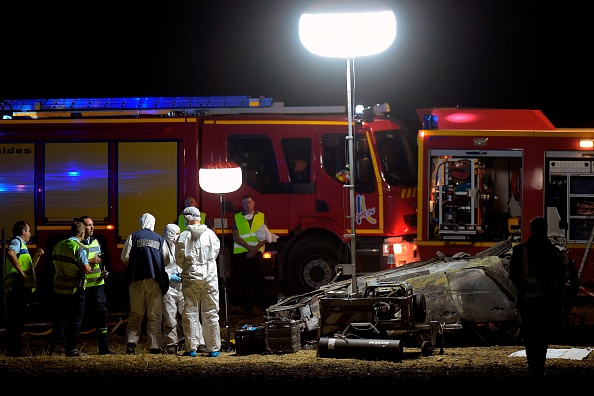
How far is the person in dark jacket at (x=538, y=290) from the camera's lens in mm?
7609

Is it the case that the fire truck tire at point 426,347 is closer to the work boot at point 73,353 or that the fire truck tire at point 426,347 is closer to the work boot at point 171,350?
the work boot at point 171,350

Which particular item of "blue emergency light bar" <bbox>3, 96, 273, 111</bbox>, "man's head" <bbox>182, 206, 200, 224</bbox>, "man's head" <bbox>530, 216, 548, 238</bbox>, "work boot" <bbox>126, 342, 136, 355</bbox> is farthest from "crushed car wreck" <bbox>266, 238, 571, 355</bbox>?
"blue emergency light bar" <bbox>3, 96, 273, 111</bbox>

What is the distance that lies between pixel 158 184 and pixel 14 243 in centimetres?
406

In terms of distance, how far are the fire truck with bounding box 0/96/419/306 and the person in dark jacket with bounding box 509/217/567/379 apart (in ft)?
19.2

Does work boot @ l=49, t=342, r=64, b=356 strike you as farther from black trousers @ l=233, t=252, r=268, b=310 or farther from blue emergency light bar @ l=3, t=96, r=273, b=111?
blue emergency light bar @ l=3, t=96, r=273, b=111

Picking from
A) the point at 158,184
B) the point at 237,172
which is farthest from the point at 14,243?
the point at 158,184

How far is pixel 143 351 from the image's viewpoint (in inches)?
426

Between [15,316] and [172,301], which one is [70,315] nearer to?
[15,316]

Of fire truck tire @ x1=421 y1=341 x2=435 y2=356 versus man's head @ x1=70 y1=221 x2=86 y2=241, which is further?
man's head @ x1=70 y1=221 x2=86 y2=241

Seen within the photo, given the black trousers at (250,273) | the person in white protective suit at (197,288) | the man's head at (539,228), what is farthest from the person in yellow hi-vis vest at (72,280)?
the man's head at (539,228)

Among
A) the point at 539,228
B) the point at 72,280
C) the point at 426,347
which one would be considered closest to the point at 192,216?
the point at 72,280

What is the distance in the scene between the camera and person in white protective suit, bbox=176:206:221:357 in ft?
33.4

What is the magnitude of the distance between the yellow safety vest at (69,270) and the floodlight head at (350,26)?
3.51m

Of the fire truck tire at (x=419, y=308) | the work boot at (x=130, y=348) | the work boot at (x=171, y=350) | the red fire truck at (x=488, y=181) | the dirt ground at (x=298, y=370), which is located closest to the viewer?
the dirt ground at (x=298, y=370)
